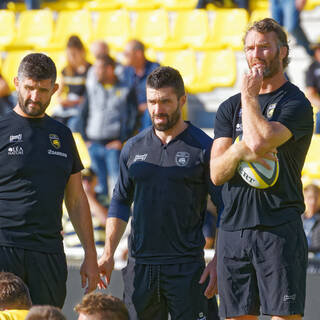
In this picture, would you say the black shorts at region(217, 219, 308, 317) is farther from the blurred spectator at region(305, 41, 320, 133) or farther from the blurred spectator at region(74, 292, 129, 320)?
the blurred spectator at region(305, 41, 320, 133)

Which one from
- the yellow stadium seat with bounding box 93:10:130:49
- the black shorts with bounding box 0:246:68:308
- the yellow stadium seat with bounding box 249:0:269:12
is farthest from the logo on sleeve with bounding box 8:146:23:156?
the yellow stadium seat with bounding box 93:10:130:49

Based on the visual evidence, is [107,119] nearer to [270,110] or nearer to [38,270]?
[38,270]

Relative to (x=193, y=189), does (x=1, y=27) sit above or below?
above

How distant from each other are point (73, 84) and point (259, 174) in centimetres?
586

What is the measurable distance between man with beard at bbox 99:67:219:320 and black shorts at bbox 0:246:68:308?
42 cm

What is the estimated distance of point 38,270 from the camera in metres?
4.93

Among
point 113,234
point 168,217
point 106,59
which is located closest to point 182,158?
point 168,217

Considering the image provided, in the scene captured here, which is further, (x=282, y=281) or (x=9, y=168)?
(x=9, y=168)

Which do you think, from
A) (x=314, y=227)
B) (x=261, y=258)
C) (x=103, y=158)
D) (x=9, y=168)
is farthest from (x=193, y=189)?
(x=103, y=158)

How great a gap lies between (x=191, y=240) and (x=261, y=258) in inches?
24.6

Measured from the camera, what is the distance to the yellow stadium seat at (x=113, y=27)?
11.8m

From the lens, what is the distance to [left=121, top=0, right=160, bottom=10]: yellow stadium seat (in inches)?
466

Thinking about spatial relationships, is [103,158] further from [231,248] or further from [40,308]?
[40,308]

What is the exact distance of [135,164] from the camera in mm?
5039
